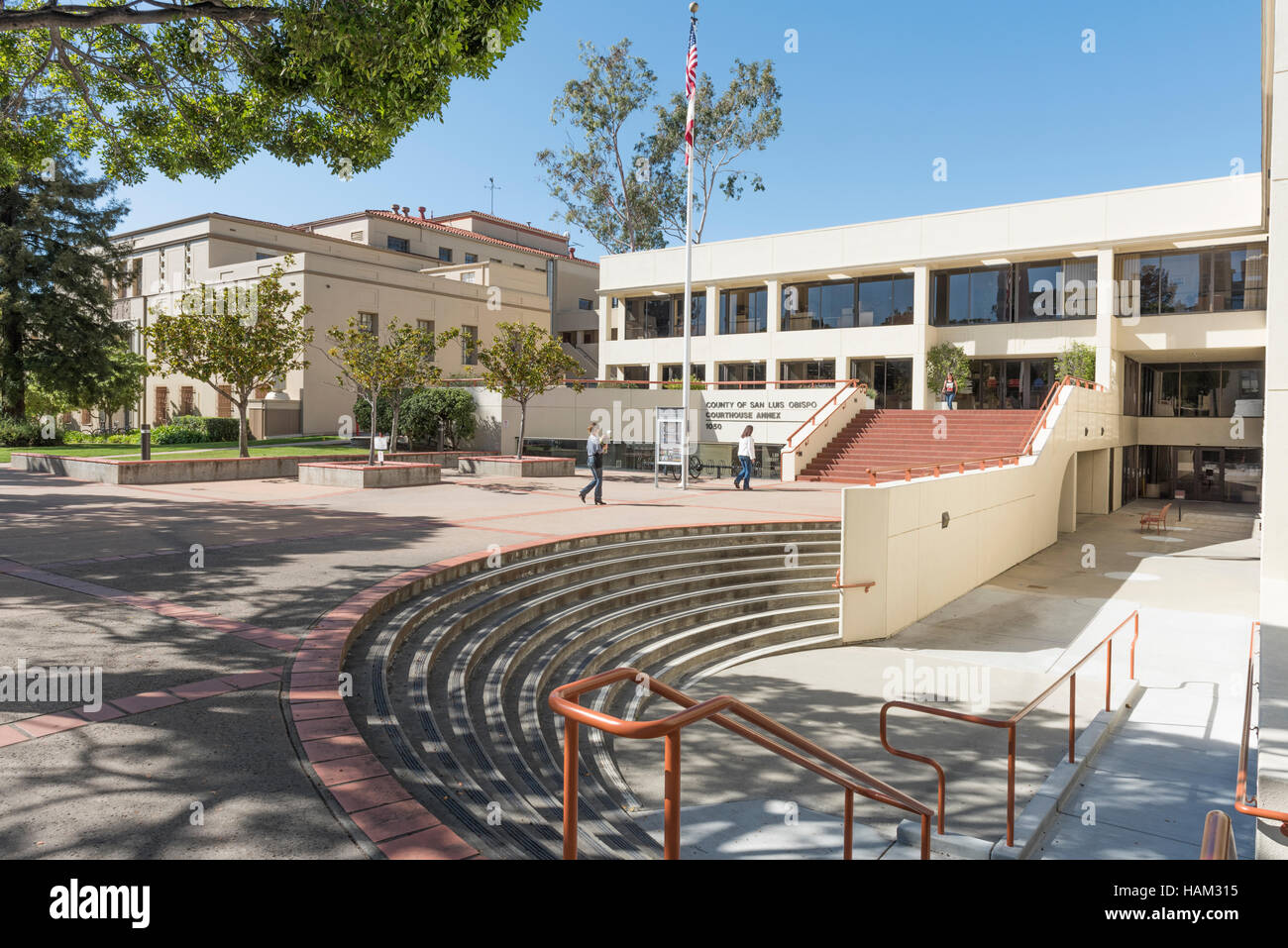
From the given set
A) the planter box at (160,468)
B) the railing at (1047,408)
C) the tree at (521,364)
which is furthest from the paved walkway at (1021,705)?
the planter box at (160,468)

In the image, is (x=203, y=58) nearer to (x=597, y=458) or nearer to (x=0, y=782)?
(x=597, y=458)

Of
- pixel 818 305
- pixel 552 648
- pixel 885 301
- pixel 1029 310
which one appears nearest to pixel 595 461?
pixel 552 648

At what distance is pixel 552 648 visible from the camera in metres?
10.0

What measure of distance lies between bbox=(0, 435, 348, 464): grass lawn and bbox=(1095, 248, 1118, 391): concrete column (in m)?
26.6

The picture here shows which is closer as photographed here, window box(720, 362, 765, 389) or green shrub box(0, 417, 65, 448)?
green shrub box(0, 417, 65, 448)

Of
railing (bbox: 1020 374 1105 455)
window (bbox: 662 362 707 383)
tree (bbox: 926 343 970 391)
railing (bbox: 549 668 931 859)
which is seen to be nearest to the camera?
railing (bbox: 549 668 931 859)

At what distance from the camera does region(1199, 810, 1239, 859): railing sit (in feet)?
12.5

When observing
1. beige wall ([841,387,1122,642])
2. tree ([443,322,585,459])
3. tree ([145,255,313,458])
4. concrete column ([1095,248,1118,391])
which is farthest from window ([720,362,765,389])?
tree ([145,255,313,458])

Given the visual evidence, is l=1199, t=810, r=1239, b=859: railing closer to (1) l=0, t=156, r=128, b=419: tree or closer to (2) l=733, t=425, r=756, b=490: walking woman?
(2) l=733, t=425, r=756, b=490: walking woman

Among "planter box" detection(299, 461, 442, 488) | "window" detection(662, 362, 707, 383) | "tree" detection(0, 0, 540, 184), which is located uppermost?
"tree" detection(0, 0, 540, 184)

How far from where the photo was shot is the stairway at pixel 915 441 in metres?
25.3

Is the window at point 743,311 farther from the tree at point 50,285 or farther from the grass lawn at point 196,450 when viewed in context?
the tree at point 50,285
